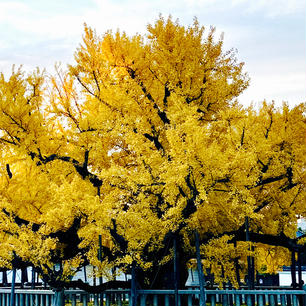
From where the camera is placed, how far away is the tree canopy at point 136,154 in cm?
1110

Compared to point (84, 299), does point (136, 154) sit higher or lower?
higher

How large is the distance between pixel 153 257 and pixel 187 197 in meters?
2.48

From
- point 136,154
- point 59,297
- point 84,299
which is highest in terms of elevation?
point 136,154

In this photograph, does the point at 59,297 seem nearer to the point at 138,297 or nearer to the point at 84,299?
the point at 84,299

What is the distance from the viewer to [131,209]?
35.6ft

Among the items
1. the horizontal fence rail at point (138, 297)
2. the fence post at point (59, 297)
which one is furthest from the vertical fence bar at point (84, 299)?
the fence post at point (59, 297)

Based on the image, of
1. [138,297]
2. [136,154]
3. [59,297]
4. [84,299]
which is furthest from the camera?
[136,154]

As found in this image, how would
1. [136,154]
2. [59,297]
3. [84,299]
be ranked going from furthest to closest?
[136,154], [84,299], [59,297]

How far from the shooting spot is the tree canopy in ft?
36.4

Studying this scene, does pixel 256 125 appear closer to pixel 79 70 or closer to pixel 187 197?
pixel 187 197

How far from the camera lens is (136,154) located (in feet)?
45.8

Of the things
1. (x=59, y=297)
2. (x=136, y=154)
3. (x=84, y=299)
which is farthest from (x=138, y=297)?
(x=136, y=154)

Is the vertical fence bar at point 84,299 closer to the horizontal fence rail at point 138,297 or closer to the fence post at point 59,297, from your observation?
the horizontal fence rail at point 138,297

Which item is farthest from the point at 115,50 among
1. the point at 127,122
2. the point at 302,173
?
the point at 302,173
